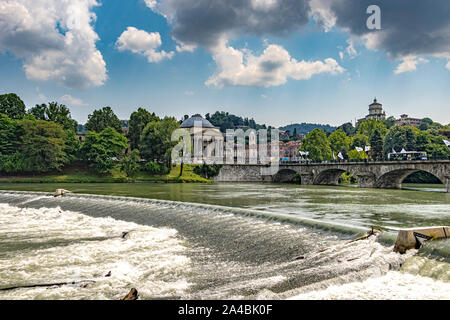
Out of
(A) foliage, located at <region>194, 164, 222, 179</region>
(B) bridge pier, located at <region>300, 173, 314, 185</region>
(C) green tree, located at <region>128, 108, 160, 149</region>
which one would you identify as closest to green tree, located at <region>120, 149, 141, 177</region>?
(A) foliage, located at <region>194, 164, 222, 179</region>

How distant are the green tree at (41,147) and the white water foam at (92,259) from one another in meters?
50.4

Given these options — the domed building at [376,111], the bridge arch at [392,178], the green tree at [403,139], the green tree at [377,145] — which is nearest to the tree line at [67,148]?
the bridge arch at [392,178]

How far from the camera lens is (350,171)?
55812 mm

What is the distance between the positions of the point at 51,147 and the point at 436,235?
67.4 meters

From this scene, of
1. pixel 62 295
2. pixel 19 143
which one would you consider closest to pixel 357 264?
pixel 62 295

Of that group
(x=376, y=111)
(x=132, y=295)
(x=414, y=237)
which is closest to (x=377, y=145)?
(x=414, y=237)

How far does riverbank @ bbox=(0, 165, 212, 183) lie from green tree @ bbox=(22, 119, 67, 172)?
180 centimetres

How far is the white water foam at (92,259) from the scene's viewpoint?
8945 mm

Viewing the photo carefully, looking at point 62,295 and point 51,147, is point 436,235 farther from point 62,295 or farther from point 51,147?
point 51,147

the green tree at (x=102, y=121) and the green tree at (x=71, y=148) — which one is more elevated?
the green tree at (x=102, y=121)

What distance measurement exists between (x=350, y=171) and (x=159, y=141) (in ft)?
121

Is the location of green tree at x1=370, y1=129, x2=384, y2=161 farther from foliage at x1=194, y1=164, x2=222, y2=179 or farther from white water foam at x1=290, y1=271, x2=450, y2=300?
white water foam at x1=290, y1=271, x2=450, y2=300

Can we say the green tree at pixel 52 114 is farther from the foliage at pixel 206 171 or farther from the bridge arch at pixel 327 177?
the bridge arch at pixel 327 177

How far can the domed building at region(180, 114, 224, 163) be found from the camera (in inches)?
4107
